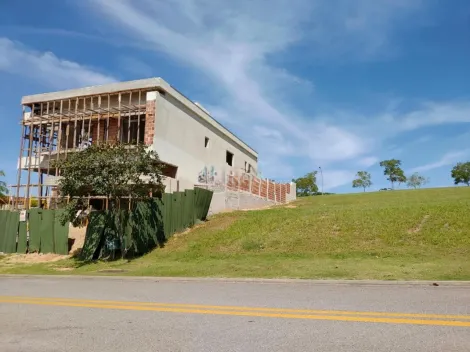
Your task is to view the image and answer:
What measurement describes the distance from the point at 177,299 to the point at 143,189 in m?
10.9

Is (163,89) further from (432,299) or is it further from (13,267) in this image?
(432,299)

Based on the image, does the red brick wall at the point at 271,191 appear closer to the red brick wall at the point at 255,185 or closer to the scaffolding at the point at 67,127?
the red brick wall at the point at 255,185

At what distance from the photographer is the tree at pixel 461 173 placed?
91.4 m

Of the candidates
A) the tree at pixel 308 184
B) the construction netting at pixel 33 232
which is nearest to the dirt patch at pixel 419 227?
the construction netting at pixel 33 232

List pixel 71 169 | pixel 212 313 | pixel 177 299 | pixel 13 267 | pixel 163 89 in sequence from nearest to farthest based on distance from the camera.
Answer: pixel 212 313 < pixel 177 299 < pixel 71 169 < pixel 13 267 < pixel 163 89

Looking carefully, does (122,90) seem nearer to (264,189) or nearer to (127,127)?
(127,127)

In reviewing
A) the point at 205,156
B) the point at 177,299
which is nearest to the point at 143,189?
the point at 177,299

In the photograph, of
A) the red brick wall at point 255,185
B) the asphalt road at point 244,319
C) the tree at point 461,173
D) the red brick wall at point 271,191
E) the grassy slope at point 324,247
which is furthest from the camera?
the tree at point 461,173

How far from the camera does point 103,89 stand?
3022 centimetres

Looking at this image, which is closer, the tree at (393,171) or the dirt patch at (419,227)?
the dirt patch at (419,227)

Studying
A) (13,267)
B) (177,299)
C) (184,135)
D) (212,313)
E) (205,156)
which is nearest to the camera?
(212,313)

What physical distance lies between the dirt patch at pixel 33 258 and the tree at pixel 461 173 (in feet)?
300

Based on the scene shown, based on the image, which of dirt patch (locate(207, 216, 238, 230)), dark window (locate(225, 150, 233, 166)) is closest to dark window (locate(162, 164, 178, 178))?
dirt patch (locate(207, 216, 238, 230))

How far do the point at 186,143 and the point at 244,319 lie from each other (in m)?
Result: 26.5
